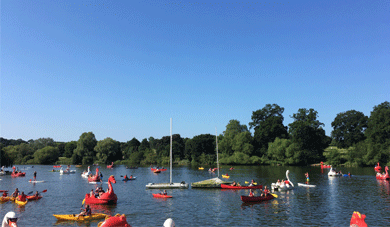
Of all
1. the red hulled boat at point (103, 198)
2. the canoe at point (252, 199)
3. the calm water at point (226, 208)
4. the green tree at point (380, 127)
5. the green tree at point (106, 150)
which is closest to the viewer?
the calm water at point (226, 208)

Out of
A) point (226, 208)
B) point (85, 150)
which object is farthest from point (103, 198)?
point (85, 150)

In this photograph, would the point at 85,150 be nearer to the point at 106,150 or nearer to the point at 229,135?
the point at 106,150

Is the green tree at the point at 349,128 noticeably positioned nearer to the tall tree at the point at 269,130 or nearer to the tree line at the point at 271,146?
the tree line at the point at 271,146

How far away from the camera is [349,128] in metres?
118

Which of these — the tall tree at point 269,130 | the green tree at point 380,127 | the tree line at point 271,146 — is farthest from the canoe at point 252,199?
the tall tree at point 269,130

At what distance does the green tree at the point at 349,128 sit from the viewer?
113750mm

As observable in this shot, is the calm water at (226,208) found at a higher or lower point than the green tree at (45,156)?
lower

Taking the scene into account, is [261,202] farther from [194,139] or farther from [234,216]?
[194,139]

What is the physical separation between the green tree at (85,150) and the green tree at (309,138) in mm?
97946

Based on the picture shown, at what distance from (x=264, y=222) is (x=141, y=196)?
21.4m

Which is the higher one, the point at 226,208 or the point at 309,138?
the point at 309,138

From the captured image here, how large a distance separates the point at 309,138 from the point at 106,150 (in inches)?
3845

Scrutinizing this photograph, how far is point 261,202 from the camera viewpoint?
118 feet

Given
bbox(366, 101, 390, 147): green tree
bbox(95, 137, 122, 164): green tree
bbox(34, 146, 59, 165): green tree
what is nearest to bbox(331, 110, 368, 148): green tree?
bbox(366, 101, 390, 147): green tree
